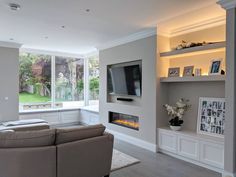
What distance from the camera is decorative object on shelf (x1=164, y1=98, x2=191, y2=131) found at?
14.0 feet

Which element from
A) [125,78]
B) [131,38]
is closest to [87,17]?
[131,38]

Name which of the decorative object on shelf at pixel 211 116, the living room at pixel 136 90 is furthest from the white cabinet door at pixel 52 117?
the decorative object on shelf at pixel 211 116

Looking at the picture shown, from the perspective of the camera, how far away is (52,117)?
283 inches

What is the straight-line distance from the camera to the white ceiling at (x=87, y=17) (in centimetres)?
321

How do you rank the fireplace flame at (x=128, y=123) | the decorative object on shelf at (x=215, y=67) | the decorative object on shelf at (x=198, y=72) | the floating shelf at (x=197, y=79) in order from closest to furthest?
1. the floating shelf at (x=197, y=79)
2. the decorative object on shelf at (x=215, y=67)
3. the decorative object on shelf at (x=198, y=72)
4. the fireplace flame at (x=128, y=123)

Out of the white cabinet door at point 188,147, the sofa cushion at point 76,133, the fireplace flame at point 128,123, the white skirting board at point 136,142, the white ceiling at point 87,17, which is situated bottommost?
the white skirting board at point 136,142

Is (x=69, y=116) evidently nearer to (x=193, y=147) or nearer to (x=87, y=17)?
(x=87, y=17)

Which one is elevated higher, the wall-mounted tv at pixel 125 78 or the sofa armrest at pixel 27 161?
the wall-mounted tv at pixel 125 78

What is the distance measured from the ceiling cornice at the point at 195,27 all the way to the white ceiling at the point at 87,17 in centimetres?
22

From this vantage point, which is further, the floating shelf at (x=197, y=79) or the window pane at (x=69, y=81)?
the window pane at (x=69, y=81)

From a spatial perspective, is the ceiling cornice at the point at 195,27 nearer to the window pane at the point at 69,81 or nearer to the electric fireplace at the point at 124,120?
the electric fireplace at the point at 124,120

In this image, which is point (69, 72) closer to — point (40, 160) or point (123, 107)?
point (123, 107)

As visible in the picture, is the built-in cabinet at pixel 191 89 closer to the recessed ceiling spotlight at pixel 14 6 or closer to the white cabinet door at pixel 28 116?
the recessed ceiling spotlight at pixel 14 6

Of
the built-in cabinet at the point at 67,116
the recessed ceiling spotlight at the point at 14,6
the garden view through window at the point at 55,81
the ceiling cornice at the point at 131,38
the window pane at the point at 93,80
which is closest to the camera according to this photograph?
the recessed ceiling spotlight at the point at 14,6
